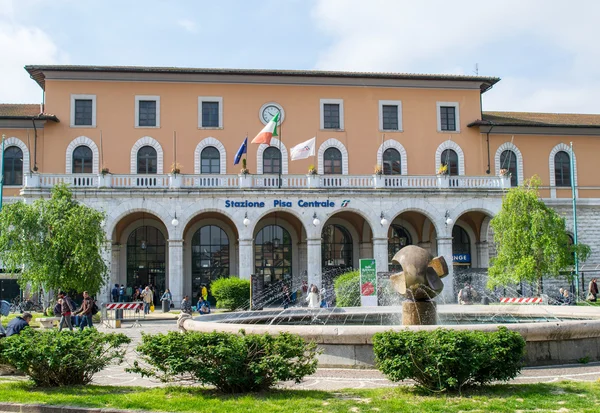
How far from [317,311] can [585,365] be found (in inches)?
385

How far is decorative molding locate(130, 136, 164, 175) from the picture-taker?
38.7 meters

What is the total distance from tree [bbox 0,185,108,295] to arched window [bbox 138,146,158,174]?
10676mm

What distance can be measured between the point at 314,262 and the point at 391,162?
9692mm

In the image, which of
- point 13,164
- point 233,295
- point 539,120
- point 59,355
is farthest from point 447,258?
point 59,355

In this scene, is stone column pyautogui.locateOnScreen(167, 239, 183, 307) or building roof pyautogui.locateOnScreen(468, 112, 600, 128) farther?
building roof pyautogui.locateOnScreen(468, 112, 600, 128)

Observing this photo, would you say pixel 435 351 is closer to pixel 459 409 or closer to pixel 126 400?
pixel 459 409

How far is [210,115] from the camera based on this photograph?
39.7m

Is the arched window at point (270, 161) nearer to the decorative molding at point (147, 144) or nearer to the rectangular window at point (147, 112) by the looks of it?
the decorative molding at point (147, 144)

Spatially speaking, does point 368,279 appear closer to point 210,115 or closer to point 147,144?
point 210,115

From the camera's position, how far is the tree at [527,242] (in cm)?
3219

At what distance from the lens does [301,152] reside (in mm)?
33750

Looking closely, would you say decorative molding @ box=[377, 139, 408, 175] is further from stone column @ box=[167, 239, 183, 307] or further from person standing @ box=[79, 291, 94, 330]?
person standing @ box=[79, 291, 94, 330]

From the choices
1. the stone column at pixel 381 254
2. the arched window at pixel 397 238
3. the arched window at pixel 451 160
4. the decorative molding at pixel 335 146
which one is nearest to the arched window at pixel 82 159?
the decorative molding at pixel 335 146

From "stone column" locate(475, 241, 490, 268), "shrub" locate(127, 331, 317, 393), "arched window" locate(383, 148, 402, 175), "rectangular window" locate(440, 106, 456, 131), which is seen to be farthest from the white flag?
"shrub" locate(127, 331, 317, 393)
